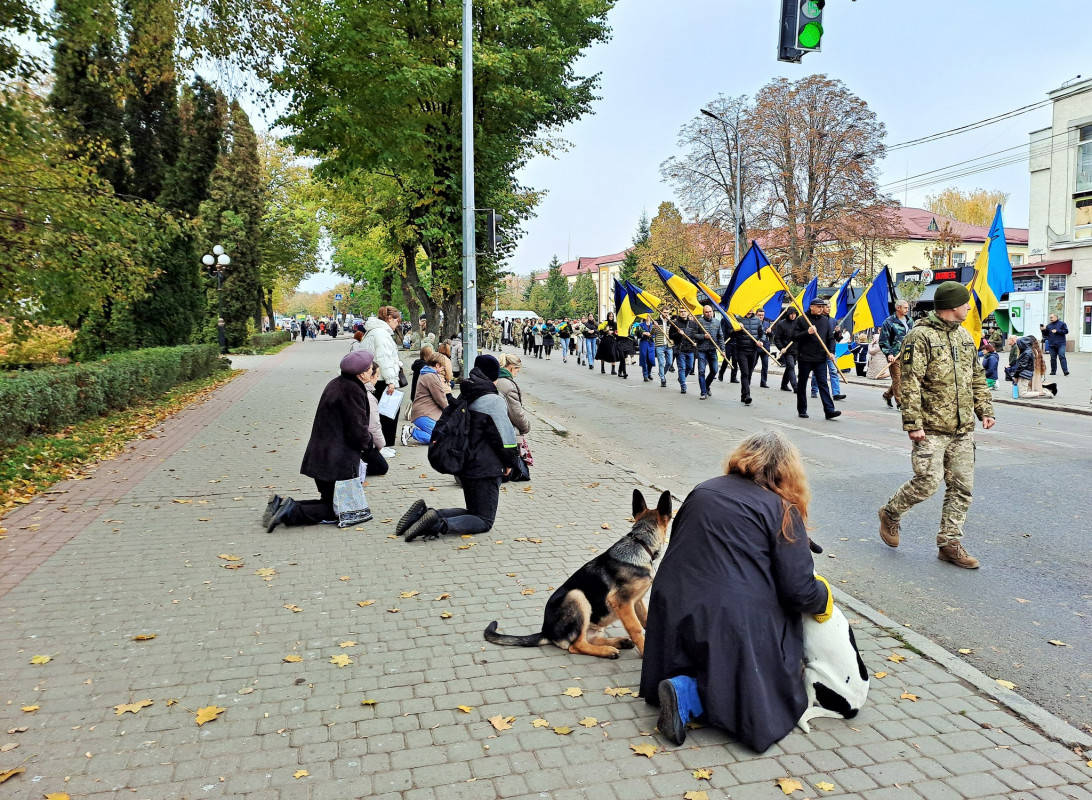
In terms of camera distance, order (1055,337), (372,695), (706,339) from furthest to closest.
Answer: (1055,337) < (706,339) < (372,695)

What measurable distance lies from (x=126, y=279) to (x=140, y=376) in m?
4.02

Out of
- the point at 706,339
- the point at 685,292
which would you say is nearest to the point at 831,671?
the point at 685,292

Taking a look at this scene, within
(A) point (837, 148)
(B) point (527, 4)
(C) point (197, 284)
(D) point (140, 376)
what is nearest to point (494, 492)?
(D) point (140, 376)

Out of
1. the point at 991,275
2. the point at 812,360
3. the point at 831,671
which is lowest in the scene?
the point at 831,671

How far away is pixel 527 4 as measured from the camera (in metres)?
17.2

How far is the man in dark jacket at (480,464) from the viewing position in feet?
20.5

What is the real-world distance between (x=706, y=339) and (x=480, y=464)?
12.8 metres

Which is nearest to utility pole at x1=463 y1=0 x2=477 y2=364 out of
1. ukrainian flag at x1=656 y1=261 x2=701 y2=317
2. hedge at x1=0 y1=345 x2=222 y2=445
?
ukrainian flag at x1=656 y1=261 x2=701 y2=317

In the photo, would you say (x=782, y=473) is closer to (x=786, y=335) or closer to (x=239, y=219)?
(x=786, y=335)

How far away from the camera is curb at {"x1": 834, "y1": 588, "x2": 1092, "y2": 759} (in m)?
3.34

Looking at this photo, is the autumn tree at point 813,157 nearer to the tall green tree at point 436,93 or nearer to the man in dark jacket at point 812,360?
the tall green tree at point 436,93

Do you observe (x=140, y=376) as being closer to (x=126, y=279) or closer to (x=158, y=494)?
(x=126, y=279)

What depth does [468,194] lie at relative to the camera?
13695mm

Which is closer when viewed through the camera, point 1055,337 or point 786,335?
point 786,335
